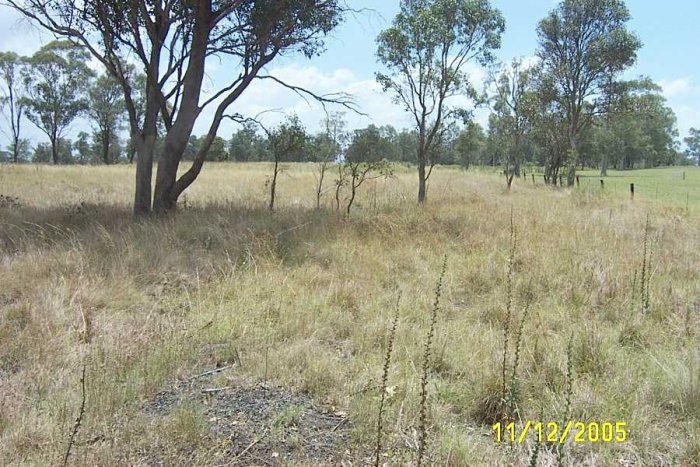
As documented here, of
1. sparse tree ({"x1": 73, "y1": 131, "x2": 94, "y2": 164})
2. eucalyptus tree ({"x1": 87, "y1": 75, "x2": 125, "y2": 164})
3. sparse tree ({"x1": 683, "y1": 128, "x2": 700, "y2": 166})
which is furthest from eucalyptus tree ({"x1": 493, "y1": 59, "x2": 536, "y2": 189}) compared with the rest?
sparse tree ({"x1": 683, "y1": 128, "x2": 700, "y2": 166})

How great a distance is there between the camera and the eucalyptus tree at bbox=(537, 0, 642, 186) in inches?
885

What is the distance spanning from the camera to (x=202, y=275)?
5328 millimetres

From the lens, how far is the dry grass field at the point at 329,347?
7.61ft

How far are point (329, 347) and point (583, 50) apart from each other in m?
26.7

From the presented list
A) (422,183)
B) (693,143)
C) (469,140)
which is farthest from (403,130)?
(693,143)

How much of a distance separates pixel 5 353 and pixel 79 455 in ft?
5.61

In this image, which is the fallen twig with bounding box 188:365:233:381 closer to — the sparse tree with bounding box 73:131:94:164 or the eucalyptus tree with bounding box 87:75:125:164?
the eucalyptus tree with bounding box 87:75:125:164

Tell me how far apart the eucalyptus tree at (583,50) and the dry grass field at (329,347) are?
2031cm

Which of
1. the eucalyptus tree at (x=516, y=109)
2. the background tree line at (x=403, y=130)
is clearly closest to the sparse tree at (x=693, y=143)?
the background tree line at (x=403, y=130)

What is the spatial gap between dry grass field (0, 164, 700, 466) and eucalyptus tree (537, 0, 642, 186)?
66.6 ft

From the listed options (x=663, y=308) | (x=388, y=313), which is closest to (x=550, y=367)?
(x=388, y=313)

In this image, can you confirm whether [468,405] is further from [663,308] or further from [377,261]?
[377,261]

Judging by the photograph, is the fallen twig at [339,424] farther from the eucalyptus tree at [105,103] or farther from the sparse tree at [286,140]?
the eucalyptus tree at [105,103]

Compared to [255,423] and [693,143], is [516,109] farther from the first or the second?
[693,143]
